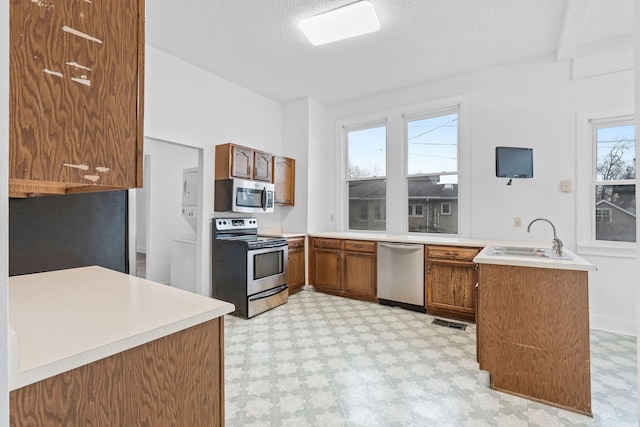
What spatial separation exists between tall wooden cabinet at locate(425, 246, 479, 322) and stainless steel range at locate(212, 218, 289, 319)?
1.72 m

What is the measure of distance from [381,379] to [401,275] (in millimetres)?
1630

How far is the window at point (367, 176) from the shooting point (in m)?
4.57

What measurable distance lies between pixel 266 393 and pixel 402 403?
0.85 meters

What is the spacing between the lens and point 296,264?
4242 mm

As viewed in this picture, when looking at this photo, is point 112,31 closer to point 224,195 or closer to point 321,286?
point 224,195

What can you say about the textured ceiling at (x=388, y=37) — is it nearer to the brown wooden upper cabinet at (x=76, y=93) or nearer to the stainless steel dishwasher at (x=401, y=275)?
the brown wooden upper cabinet at (x=76, y=93)

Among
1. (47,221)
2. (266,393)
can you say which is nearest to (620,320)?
(266,393)

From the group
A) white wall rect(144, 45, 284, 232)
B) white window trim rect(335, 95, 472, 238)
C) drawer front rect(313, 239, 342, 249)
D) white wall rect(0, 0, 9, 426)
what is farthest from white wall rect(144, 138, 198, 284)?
white wall rect(0, 0, 9, 426)

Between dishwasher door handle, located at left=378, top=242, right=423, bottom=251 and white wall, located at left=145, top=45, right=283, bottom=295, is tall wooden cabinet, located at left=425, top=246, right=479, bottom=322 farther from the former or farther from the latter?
white wall, located at left=145, top=45, right=283, bottom=295

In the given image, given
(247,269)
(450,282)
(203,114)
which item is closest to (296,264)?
(247,269)

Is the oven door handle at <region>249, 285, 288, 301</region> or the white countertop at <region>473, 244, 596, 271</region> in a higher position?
the white countertop at <region>473, 244, 596, 271</region>

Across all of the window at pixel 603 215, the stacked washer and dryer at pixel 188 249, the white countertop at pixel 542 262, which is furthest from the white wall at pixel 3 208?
the window at pixel 603 215

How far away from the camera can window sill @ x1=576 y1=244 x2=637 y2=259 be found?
116 inches

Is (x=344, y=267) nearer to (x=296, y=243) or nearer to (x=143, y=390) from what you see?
(x=296, y=243)
